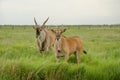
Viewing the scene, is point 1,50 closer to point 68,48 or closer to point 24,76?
point 68,48

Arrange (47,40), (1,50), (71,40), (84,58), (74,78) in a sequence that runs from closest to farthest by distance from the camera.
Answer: (74,78) → (84,58) → (71,40) → (1,50) → (47,40)

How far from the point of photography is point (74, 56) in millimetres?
12430

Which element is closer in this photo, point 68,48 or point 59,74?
point 59,74

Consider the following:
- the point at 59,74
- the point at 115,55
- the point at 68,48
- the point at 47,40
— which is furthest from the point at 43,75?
the point at 47,40

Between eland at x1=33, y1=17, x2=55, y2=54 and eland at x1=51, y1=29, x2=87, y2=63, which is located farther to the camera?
eland at x1=33, y1=17, x2=55, y2=54

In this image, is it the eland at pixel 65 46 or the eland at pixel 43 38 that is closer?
the eland at pixel 65 46

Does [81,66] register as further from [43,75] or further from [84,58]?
[84,58]

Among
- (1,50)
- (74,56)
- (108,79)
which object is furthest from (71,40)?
(108,79)

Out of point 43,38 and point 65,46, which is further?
point 43,38

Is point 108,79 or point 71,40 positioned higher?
point 71,40

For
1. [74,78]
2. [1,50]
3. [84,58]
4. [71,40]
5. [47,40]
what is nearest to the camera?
[74,78]

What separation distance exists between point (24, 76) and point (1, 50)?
464cm

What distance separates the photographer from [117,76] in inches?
353

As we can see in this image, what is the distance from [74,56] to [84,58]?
885mm
